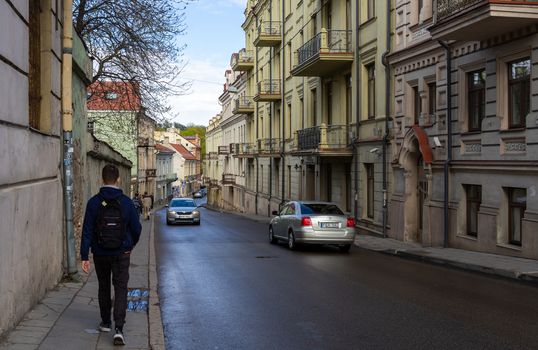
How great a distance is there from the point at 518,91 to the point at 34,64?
437 inches

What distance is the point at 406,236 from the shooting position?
65.8 feet

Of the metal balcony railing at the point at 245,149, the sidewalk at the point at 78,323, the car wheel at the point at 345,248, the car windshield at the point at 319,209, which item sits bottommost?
the car wheel at the point at 345,248

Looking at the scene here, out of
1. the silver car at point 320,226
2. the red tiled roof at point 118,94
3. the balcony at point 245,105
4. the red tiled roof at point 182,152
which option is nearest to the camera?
the silver car at point 320,226

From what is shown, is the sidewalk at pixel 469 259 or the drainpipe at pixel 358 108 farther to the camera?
the drainpipe at pixel 358 108

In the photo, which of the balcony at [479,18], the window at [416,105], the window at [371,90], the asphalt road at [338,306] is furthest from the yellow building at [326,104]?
the asphalt road at [338,306]

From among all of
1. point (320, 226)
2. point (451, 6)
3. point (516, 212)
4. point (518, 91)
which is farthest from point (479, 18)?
point (320, 226)

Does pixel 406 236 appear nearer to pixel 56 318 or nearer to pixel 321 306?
pixel 321 306

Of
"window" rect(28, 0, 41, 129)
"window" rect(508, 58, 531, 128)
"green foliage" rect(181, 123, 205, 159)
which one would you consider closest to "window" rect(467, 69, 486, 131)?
"window" rect(508, 58, 531, 128)

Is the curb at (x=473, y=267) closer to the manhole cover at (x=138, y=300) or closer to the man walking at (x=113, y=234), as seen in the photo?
the manhole cover at (x=138, y=300)

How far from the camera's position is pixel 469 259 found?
14.1 m

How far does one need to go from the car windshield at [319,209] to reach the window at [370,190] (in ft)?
18.7

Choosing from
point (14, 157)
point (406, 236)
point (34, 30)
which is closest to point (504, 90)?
point (406, 236)

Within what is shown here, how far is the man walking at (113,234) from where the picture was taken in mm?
6266

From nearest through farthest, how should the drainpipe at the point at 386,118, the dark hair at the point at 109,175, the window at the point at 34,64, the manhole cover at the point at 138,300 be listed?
the dark hair at the point at 109,175
the window at the point at 34,64
the manhole cover at the point at 138,300
the drainpipe at the point at 386,118
